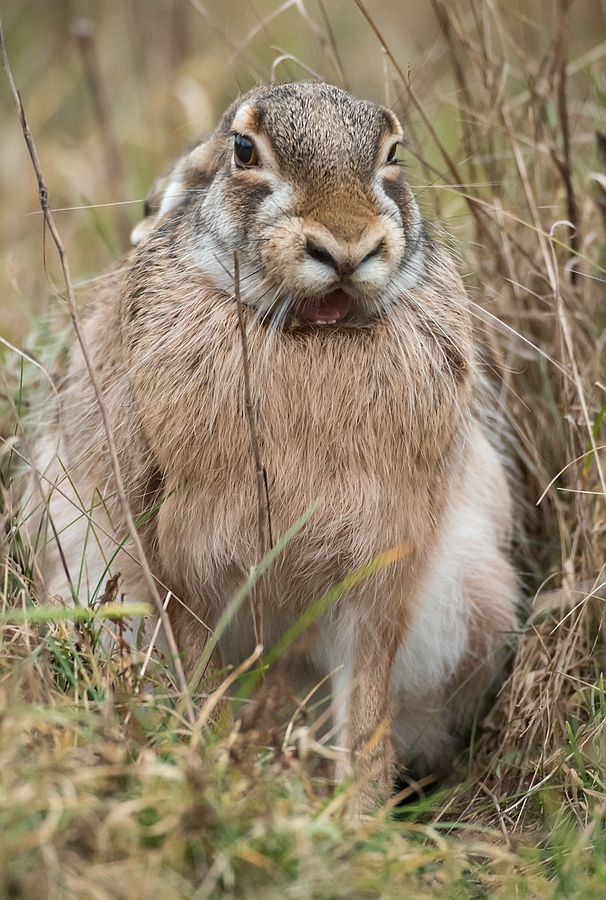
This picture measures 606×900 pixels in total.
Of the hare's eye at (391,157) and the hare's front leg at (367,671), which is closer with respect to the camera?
the hare's eye at (391,157)

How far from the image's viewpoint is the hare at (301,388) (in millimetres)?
2627

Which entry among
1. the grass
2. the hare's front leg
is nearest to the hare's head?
the grass

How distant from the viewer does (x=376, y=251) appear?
2.55 metres

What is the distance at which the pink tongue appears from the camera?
2725 mm

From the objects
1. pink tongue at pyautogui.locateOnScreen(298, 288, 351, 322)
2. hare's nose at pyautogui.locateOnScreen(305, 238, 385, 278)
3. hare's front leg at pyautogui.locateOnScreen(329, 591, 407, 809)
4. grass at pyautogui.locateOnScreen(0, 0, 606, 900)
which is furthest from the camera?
hare's front leg at pyautogui.locateOnScreen(329, 591, 407, 809)

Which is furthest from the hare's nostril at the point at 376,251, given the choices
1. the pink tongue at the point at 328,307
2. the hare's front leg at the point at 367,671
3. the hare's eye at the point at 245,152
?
the hare's front leg at the point at 367,671

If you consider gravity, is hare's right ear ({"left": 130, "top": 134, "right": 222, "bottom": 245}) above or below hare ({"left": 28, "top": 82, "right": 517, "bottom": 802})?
above

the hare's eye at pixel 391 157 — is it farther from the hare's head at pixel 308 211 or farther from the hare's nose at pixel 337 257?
the hare's nose at pixel 337 257

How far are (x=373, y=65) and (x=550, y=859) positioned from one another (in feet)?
16.8

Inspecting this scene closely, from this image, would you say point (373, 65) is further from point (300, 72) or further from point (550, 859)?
point (550, 859)

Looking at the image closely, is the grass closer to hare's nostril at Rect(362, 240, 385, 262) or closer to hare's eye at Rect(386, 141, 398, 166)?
hare's eye at Rect(386, 141, 398, 166)

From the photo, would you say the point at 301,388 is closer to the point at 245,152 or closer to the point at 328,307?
the point at 328,307

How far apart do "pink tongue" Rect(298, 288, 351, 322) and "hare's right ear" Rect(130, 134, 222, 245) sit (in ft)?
1.86

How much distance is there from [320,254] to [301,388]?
44cm
